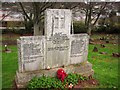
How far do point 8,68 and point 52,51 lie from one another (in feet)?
9.44

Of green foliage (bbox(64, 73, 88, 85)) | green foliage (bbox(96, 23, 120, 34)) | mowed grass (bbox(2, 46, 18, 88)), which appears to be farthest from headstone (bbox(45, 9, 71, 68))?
green foliage (bbox(96, 23, 120, 34))

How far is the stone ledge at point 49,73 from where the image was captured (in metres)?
7.13

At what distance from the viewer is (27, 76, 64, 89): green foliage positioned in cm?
693

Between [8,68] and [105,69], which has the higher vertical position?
[8,68]

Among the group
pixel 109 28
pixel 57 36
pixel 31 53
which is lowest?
pixel 31 53

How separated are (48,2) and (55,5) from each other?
2.57 ft

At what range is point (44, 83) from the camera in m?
7.02

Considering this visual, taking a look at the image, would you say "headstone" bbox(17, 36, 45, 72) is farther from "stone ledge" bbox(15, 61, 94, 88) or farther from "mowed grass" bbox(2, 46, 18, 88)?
"mowed grass" bbox(2, 46, 18, 88)

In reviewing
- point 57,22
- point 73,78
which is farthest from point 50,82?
point 57,22

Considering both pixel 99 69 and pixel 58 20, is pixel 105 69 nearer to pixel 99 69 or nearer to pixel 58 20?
pixel 99 69

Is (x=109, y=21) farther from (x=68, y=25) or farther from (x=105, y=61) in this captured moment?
(x=68, y=25)

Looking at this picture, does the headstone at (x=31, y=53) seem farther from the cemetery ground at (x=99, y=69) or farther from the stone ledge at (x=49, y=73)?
the cemetery ground at (x=99, y=69)

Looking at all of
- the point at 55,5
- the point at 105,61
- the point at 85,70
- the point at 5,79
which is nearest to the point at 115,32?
the point at 55,5

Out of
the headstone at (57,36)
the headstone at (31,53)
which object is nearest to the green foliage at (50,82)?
the headstone at (31,53)
